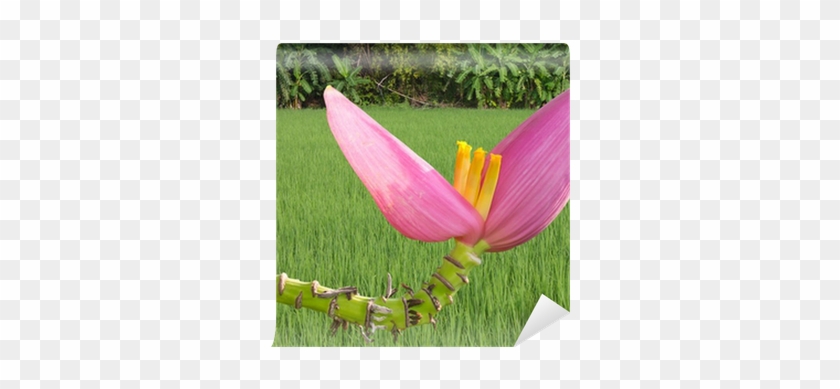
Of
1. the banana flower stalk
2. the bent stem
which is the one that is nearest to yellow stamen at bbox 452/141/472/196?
the banana flower stalk

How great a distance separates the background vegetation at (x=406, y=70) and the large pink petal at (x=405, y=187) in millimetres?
102

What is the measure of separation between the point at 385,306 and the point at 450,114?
0.48 metres

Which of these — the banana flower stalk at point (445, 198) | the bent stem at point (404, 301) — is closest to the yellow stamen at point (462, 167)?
the banana flower stalk at point (445, 198)

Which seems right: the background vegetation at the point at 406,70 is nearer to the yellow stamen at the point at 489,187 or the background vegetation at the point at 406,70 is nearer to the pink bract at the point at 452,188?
the pink bract at the point at 452,188

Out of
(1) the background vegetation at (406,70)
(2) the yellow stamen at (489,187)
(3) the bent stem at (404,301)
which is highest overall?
(1) the background vegetation at (406,70)

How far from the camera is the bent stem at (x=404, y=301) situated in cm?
196

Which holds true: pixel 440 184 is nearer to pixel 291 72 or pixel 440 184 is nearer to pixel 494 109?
pixel 494 109

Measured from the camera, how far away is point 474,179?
1.93m

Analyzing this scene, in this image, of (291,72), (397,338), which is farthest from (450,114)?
(397,338)

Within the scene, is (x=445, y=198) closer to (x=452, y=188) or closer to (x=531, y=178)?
(x=452, y=188)

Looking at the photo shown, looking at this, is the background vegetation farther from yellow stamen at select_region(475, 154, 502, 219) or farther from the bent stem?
the bent stem

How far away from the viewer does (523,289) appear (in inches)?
79.0

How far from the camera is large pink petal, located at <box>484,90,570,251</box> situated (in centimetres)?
192

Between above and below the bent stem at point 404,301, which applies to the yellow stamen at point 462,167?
above
